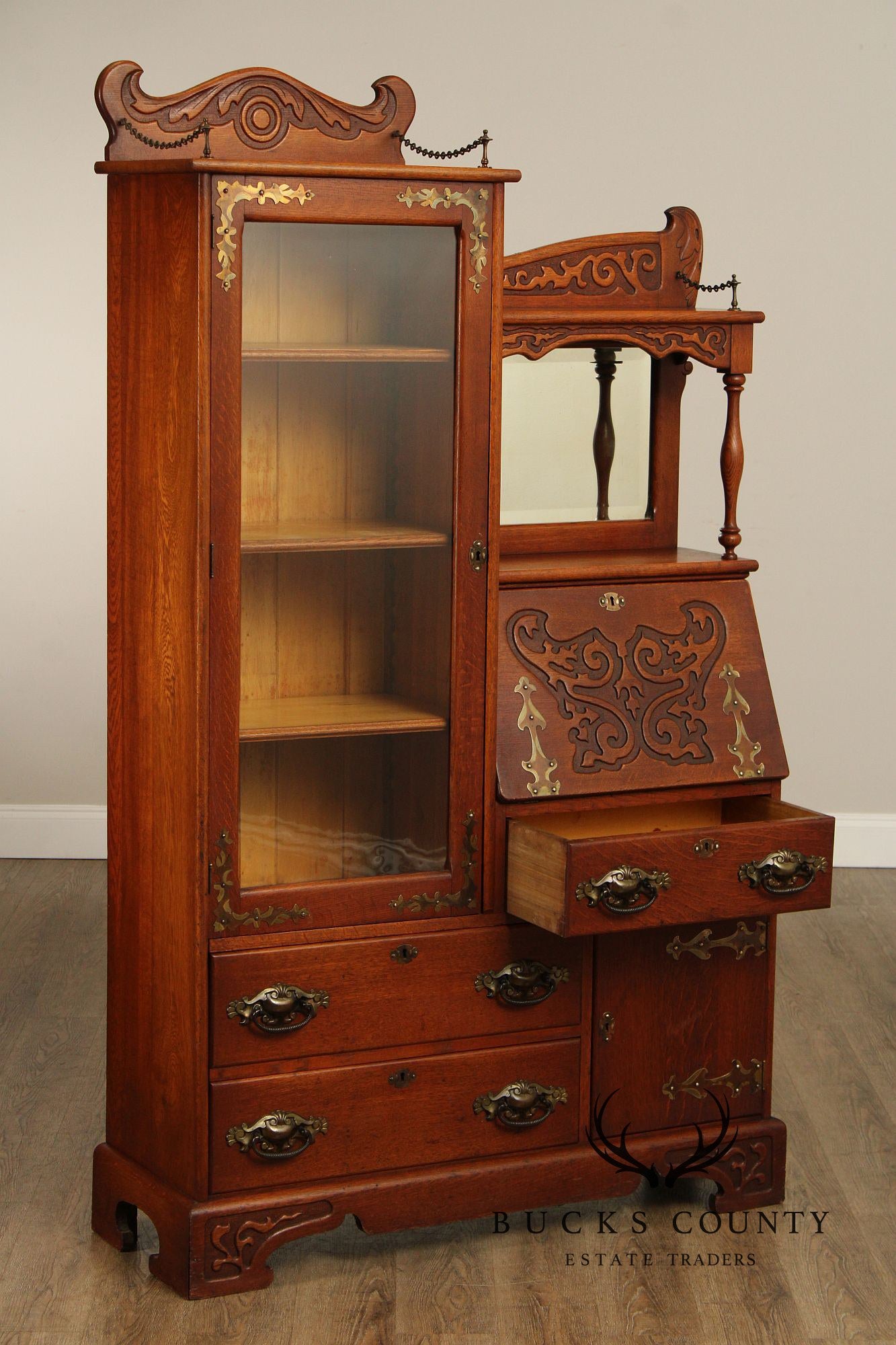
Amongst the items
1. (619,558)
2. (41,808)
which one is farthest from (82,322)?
(619,558)

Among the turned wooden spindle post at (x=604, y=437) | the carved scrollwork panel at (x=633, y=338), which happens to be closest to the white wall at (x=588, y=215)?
the turned wooden spindle post at (x=604, y=437)

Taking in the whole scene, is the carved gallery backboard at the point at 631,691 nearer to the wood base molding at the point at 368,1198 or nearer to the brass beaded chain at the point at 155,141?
the wood base molding at the point at 368,1198

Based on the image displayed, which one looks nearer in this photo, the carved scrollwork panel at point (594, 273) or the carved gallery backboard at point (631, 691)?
the carved gallery backboard at point (631, 691)

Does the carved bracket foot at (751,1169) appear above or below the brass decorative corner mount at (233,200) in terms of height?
below

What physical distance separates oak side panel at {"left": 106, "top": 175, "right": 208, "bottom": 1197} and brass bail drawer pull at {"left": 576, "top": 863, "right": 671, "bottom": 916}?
1.92ft

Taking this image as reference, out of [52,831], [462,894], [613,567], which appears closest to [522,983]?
[462,894]

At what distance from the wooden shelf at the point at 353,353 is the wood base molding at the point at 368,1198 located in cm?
128

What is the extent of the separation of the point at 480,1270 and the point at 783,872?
800 millimetres

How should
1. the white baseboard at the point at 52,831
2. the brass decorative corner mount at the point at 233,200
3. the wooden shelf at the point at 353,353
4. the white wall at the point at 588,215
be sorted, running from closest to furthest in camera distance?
the brass decorative corner mount at the point at 233,200 < the wooden shelf at the point at 353,353 < the white wall at the point at 588,215 < the white baseboard at the point at 52,831

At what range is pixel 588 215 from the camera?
14.8 ft

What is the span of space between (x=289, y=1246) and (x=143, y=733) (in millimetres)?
884

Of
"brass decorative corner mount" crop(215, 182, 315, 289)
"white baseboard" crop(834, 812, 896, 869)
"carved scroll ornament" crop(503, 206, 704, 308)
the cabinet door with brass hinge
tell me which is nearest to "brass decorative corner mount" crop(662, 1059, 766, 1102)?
the cabinet door with brass hinge

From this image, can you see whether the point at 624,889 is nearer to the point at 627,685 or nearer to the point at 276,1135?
the point at 627,685

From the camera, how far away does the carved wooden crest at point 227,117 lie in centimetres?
239
